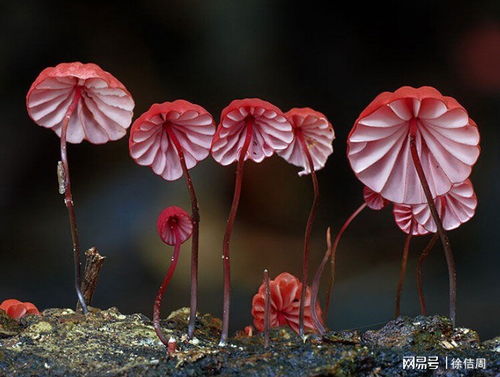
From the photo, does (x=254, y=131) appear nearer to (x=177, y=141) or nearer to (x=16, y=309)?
(x=177, y=141)

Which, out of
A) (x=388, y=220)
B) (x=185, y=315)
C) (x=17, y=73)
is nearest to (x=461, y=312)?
(x=388, y=220)

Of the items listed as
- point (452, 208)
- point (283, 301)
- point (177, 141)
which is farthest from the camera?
point (283, 301)

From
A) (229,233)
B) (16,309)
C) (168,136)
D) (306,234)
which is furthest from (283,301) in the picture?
(16,309)

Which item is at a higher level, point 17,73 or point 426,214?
point 17,73

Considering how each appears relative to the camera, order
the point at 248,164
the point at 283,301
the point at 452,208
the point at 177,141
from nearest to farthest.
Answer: the point at 177,141, the point at 452,208, the point at 283,301, the point at 248,164

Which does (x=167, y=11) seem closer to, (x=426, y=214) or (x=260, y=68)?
(x=260, y=68)

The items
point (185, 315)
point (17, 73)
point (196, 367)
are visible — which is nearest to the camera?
point (196, 367)

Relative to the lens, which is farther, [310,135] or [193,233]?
[310,135]

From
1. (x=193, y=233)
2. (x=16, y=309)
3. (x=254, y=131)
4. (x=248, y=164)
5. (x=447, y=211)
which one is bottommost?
(x=16, y=309)
